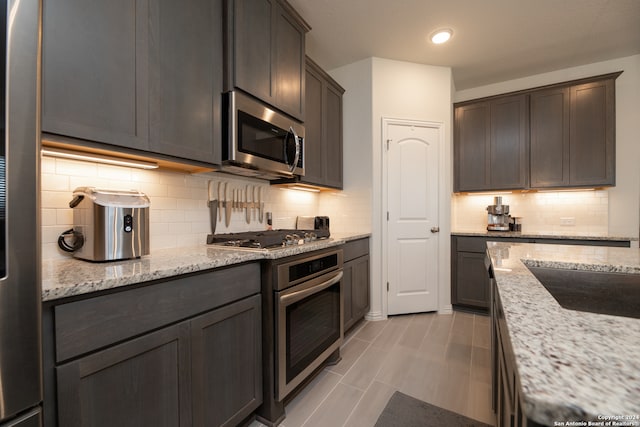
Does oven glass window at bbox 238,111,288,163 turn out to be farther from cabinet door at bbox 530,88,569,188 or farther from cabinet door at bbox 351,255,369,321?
cabinet door at bbox 530,88,569,188

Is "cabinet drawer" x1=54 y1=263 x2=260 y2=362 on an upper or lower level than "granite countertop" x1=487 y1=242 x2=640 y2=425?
lower

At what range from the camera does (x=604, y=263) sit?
3.66 feet

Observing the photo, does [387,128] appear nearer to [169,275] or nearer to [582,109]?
[582,109]

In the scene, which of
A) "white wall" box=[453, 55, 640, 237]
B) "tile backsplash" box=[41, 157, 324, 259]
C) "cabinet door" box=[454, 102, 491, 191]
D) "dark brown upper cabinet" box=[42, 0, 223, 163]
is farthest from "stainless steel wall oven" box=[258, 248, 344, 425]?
"white wall" box=[453, 55, 640, 237]

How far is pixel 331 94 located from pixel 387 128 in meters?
0.70

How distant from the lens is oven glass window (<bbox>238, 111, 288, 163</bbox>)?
1657 mm

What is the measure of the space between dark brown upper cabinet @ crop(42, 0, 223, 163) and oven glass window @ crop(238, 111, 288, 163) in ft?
0.48

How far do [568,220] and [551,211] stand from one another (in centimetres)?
18

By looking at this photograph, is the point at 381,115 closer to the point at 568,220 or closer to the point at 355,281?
the point at 355,281

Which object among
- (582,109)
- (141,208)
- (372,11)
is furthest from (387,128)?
(141,208)

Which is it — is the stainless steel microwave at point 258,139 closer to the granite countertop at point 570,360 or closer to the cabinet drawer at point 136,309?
the cabinet drawer at point 136,309

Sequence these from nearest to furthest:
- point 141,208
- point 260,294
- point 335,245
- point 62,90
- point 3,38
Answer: point 3,38, point 62,90, point 141,208, point 260,294, point 335,245

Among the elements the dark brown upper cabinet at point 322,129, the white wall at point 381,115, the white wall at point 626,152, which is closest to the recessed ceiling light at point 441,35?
the white wall at point 381,115

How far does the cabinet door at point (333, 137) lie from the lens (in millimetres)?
2797
